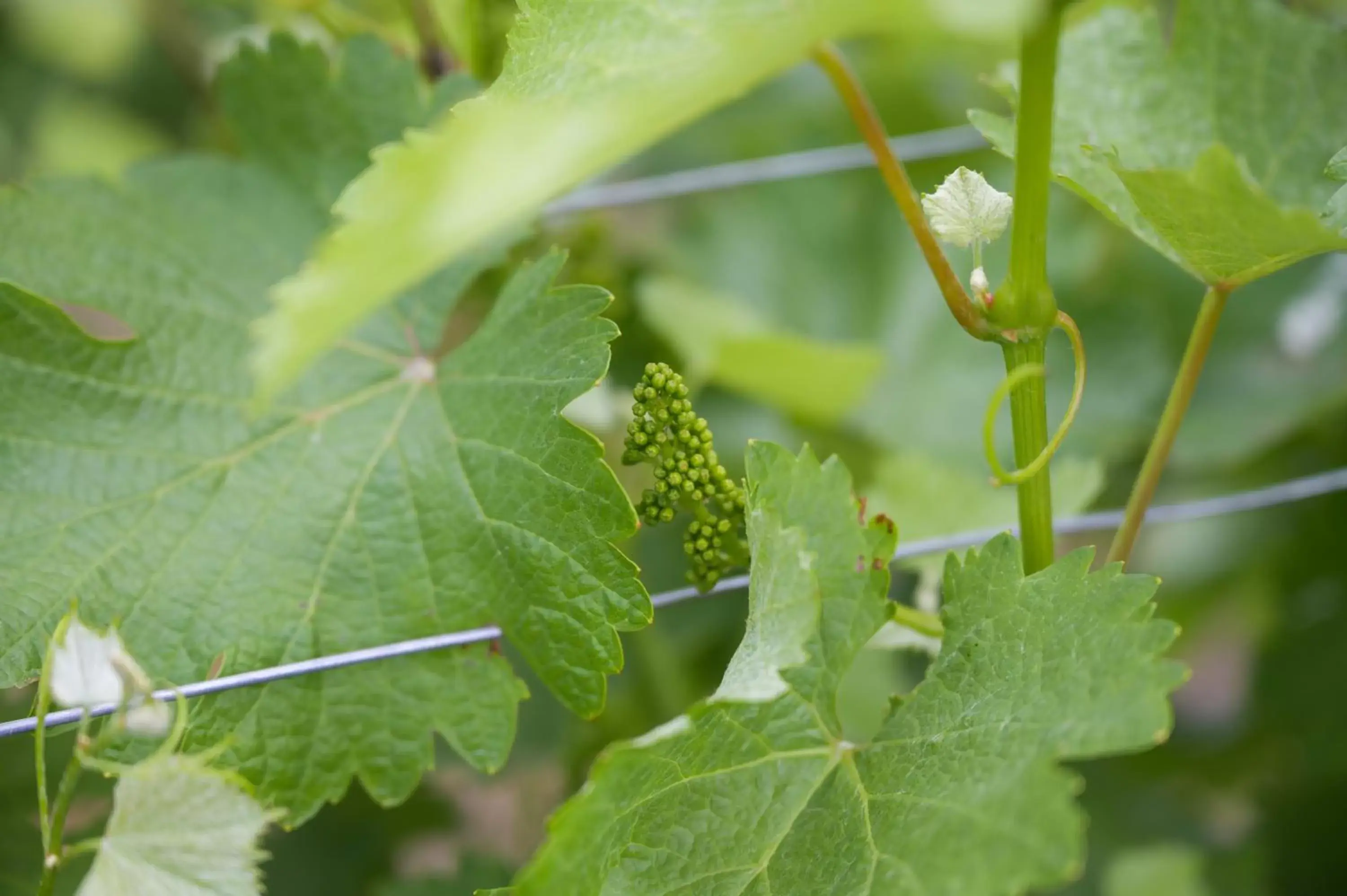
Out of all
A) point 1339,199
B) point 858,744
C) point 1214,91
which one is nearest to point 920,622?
point 858,744

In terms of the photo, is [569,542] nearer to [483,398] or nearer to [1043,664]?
[483,398]

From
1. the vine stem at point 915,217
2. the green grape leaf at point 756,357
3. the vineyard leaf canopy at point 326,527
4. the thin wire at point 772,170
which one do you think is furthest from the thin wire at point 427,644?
the thin wire at point 772,170

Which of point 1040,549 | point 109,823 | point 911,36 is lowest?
point 109,823

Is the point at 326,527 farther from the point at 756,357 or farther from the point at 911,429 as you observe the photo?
the point at 911,429

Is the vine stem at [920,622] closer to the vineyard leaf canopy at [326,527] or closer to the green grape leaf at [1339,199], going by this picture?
the vineyard leaf canopy at [326,527]

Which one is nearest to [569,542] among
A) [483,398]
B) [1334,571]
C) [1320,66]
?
[483,398]

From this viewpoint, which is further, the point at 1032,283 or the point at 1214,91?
the point at 1214,91

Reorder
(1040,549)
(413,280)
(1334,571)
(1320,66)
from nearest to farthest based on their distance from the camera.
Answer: (413,280)
(1040,549)
(1320,66)
(1334,571)

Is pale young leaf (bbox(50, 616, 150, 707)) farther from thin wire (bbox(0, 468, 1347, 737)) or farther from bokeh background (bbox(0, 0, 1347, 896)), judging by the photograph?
bokeh background (bbox(0, 0, 1347, 896))
